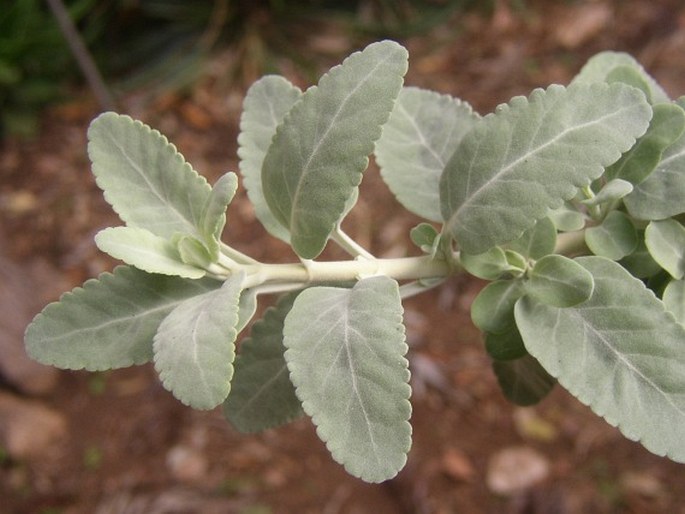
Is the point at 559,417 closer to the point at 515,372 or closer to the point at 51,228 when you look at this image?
the point at 515,372

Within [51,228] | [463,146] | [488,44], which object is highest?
[463,146]

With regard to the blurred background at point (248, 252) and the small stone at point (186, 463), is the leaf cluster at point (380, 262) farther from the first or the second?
the small stone at point (186, 463)

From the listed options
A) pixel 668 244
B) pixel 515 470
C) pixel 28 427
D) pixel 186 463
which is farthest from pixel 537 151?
pixel 28 427

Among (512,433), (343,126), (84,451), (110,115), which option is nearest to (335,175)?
(343,126)

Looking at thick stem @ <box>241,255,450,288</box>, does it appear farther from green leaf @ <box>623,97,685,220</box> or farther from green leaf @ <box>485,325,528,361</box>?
green leaf @ <box>623,97,685,220</box>

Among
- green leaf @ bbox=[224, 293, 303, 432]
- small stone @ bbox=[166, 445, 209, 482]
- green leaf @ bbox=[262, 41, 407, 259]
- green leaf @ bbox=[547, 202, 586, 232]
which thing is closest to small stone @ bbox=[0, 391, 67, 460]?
small stone @ bbox=[166, 445, 209, 482]

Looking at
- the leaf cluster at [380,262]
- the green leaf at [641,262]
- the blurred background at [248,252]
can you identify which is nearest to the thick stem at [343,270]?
the leaf cluster at [380,262]
